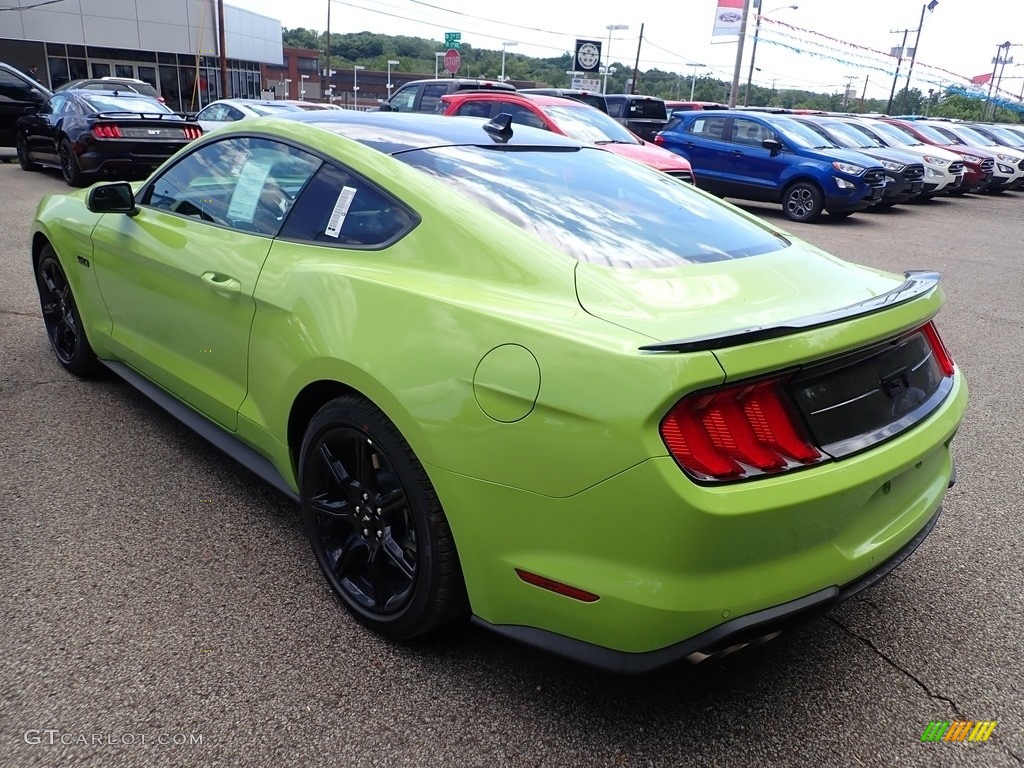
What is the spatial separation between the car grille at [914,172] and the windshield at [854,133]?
1033 mm

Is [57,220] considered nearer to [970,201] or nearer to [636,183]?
[636,183]

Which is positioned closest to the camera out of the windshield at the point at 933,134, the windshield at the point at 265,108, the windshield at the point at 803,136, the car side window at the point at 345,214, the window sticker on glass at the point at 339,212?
the car side window at the point at 345,214

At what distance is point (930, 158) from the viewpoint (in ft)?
53.5

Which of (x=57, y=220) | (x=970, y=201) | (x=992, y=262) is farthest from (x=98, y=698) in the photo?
(x=970, y=201)

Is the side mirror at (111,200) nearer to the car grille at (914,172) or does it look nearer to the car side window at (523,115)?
the car side window at (523,115)

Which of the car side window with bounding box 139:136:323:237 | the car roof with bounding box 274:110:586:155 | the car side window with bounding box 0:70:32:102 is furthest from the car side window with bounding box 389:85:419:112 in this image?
the car roof with bounding box 274:110:586:155

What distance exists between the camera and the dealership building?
3375cm

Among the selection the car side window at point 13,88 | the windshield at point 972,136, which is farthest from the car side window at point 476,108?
the windshield at point 972,136

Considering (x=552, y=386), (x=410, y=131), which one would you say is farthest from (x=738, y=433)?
(x=410, y=131)

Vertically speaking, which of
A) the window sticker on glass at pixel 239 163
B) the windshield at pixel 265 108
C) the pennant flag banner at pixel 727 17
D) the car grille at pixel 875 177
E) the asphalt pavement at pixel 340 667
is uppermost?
the pennant flag banner at pixel 727 17

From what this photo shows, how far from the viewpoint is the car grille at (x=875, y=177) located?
41.6 feet

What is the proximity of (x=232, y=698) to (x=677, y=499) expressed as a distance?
136 centimetres

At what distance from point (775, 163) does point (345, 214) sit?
12.3m

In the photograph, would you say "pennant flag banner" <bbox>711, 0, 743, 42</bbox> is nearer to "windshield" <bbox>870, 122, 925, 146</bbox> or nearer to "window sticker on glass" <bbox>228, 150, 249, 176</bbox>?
"windshield" <bbox>870, 122, 925, 146</bbox>
